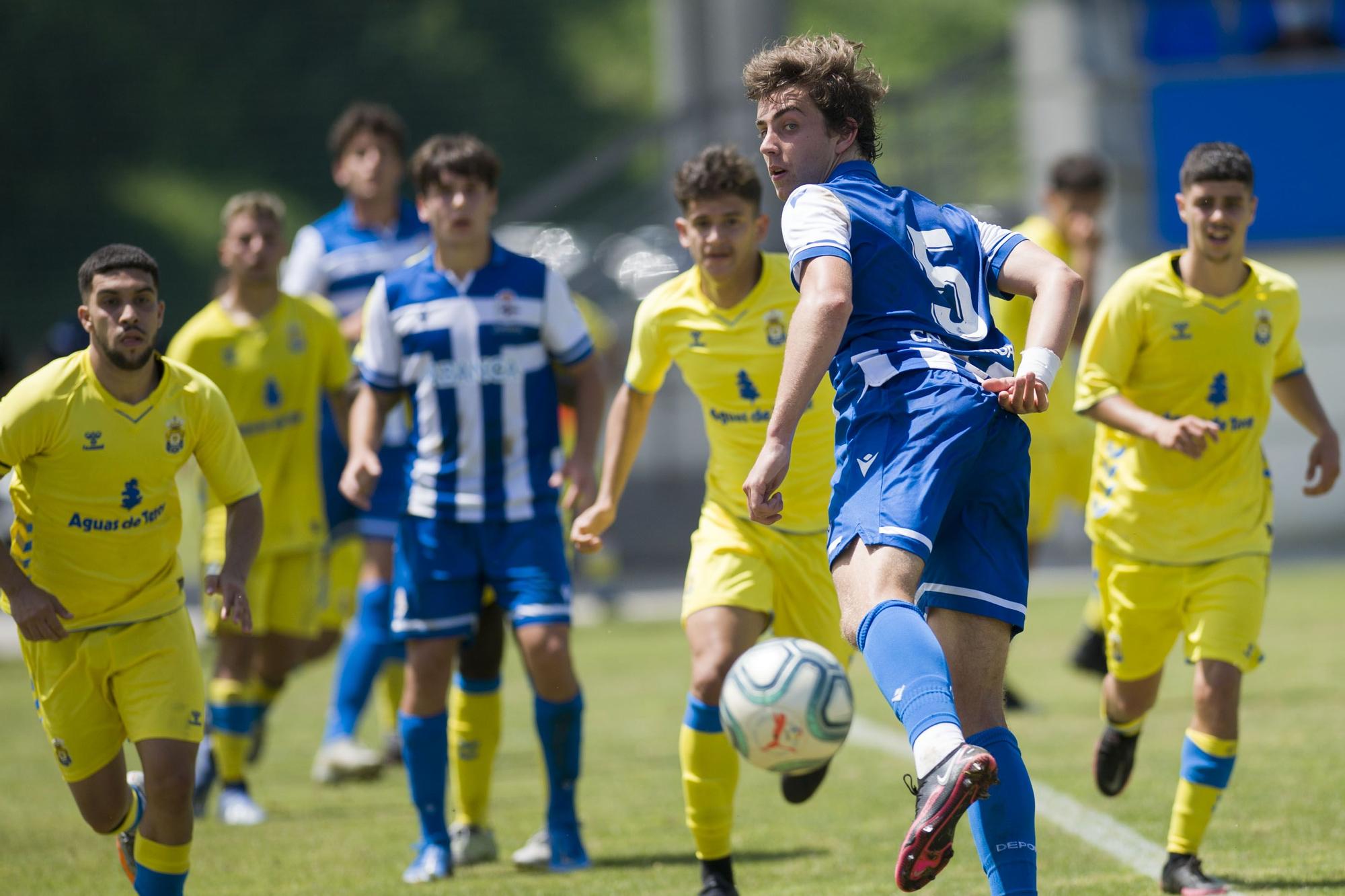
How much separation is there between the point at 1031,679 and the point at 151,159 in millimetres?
22293

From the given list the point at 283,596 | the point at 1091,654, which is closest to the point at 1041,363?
the point at 283,596

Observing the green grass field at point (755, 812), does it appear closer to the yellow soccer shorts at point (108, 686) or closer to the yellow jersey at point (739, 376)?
the yellow soccer shorts at point (108, 686)

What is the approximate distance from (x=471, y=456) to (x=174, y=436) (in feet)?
4.23

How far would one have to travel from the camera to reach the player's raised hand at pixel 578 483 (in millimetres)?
6297

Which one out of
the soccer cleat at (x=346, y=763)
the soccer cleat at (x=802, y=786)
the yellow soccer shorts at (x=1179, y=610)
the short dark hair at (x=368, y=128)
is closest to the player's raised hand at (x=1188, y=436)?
the yellow soccer shorts at (x=1179, y=610)

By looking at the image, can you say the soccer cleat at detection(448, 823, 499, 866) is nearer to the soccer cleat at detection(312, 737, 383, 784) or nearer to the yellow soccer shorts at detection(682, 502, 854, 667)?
the yellow soccer shorts at detection(682, 502, 854, 667)

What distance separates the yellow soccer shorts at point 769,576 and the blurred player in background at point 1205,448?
92 cm

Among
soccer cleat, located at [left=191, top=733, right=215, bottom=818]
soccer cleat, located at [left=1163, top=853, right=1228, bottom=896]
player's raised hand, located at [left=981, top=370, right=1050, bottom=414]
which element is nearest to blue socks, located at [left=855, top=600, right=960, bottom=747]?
player's raised hand, located at [left=981, top=370, right=1050, bottom=414]

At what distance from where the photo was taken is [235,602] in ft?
16.5

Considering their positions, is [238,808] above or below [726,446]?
below

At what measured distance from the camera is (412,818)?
281 inches

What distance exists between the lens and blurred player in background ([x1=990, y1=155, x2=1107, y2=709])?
28.4 feet

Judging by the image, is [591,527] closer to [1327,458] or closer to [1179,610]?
[1179,610]

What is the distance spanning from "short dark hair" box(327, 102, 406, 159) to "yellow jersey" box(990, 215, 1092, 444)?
2.91 metres
